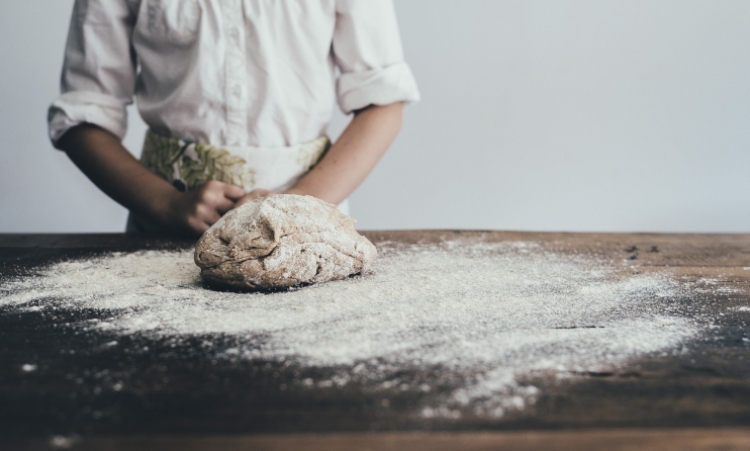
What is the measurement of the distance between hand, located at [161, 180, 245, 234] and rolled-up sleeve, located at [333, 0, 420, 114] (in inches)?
14.3

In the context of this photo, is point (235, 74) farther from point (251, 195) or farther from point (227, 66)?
point (251, 195)

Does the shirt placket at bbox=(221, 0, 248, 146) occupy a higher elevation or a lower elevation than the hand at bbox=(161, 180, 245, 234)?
higher

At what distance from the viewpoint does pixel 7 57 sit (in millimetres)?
2199

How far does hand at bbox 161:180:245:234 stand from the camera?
3.42 ft

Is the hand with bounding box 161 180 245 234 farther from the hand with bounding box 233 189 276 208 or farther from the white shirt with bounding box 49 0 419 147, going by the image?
the white shirt with bounding box 49 0 419 147

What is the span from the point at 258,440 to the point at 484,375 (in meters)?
0.20

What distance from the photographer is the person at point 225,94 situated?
1182 millimetres

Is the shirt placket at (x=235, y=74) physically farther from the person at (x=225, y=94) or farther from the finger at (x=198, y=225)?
the finger at (x=198, y=225)

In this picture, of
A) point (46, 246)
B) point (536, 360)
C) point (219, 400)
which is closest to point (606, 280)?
point (536, 360)

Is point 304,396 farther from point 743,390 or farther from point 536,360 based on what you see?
point 743,390

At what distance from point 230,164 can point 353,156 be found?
24cm

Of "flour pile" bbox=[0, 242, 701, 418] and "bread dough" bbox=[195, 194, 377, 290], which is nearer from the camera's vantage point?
"flour pile" bbox=[0, 242, 701, 418]

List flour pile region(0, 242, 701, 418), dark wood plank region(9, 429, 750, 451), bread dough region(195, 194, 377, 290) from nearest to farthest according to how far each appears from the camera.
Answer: dark wood plank region(9, 429, 750, 451), flour pile region(0, 242, 701, 418), bread dough region(195, 194, 377, 290)

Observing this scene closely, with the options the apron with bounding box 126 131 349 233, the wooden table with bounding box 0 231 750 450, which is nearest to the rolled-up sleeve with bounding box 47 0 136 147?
the apron with bounding box 126 131 349 233
